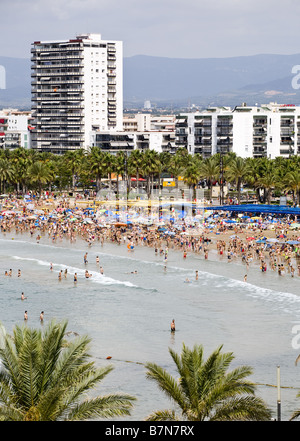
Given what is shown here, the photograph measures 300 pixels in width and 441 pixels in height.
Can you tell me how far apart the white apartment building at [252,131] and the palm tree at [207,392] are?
120762mm

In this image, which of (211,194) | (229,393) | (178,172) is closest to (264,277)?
(229,393)

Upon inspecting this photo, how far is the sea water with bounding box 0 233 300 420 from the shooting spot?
109ft

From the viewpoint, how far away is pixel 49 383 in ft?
56.6

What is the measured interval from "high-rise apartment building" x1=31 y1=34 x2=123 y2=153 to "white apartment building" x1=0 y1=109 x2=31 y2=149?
2829 millimetres

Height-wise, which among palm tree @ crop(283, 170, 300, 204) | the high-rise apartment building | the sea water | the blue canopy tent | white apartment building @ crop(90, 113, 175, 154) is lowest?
the sea water

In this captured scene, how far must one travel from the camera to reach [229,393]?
696 inches

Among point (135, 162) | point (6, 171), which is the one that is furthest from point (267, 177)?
point (6, 171)

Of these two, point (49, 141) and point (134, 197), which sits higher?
point (49, 141)

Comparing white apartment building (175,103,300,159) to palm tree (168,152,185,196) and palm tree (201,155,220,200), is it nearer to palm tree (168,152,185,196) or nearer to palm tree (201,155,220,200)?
palm tree (168,152,185,196)

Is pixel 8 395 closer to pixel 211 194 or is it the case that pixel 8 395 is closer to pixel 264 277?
pixel 264 277

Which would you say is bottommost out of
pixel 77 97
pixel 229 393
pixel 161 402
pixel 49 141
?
pixel 161 402

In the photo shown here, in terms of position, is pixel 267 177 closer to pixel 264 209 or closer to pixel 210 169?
pixel 210 169

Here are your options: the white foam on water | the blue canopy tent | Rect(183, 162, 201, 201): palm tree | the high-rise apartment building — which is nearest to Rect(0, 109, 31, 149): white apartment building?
the high-rise apartment building

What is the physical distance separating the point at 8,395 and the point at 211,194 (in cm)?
9612
